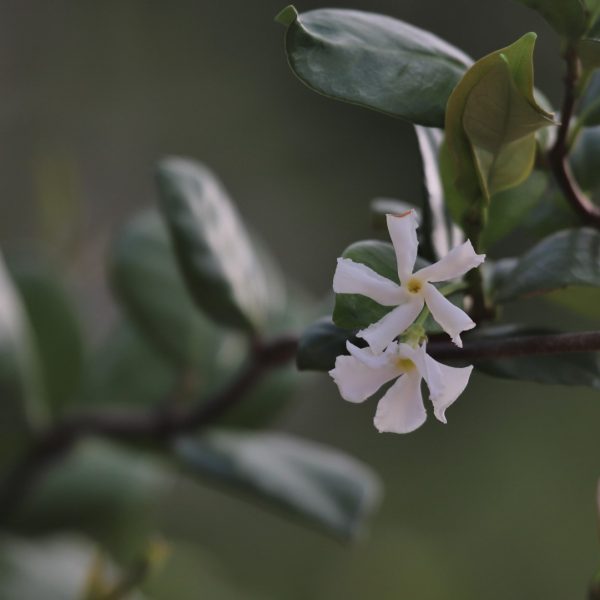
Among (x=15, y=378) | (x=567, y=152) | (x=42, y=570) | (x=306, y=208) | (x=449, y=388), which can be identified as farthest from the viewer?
(x=306, y=208)

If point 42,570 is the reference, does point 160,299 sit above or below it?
above

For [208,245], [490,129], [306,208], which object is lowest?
[306,208]

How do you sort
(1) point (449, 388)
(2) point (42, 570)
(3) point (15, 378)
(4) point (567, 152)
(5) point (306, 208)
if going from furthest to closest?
(5) point (306, 208), (2) point (42, 570), (3) point (15, 378), (4) point (567, 152), (1) point (449, 388)

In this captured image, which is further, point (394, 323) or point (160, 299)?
point (160, 299)

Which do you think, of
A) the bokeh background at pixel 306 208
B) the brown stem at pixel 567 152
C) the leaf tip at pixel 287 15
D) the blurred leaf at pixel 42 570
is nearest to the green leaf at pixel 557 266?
the brown stem at pixel 567 152

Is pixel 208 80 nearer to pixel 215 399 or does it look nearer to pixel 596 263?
pixel 215 399

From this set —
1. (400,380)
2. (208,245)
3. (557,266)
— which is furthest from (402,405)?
(208,245)

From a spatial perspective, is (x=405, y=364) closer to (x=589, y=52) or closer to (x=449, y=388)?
(x=449, y=388)

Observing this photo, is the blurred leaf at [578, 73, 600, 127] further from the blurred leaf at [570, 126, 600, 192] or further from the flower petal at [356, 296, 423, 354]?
the flower petal at [356, 296, 423, 354]

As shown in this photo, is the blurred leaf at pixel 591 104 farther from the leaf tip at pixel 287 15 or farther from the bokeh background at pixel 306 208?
the bokeh background at pixel 306 208

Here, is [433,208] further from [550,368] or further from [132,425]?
[132,425]
